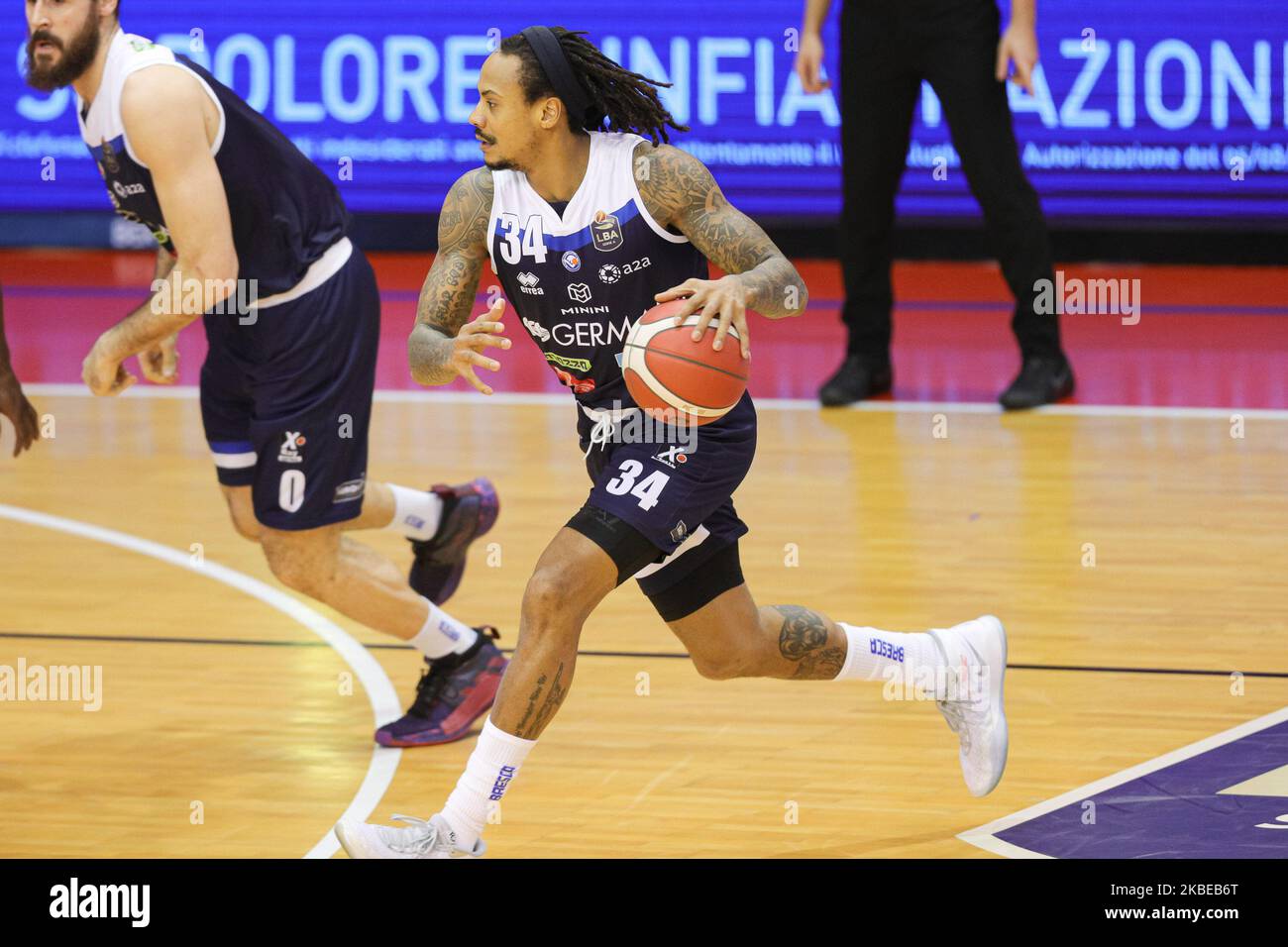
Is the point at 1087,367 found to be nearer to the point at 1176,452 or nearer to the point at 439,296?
the point at 1176,452

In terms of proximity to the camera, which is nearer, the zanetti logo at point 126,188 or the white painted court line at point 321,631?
the white painted court line at point 321,631

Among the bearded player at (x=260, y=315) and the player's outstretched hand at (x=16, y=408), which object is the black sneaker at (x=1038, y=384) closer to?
the bearded player at (x=260, y=315)

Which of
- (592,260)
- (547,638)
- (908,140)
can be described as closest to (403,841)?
(547,638)

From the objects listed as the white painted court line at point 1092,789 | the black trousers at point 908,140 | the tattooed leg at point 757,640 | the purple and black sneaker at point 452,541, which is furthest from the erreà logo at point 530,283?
the black trousers at point 908,140

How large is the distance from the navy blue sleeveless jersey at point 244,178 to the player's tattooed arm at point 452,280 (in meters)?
0.77

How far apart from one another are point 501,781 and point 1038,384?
232 inches

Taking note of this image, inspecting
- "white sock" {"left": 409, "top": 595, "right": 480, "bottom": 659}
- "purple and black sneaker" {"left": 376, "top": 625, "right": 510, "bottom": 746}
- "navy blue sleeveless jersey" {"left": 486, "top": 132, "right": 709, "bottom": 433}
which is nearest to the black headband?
"navy blue sleeveless jersey" {"left": 486, "top": 132, "right": 709, "bottom": 433}

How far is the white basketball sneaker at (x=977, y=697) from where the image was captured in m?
4.79

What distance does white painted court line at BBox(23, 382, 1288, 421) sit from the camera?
9.40 metres

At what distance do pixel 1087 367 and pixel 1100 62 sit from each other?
2672 millimetres

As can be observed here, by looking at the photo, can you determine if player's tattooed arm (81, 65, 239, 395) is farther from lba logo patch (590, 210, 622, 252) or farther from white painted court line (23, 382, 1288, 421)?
white painted court line (23, 382, 1288, 421)

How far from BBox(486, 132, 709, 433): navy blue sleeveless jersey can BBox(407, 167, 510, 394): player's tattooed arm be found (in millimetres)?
47

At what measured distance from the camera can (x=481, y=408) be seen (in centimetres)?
992
